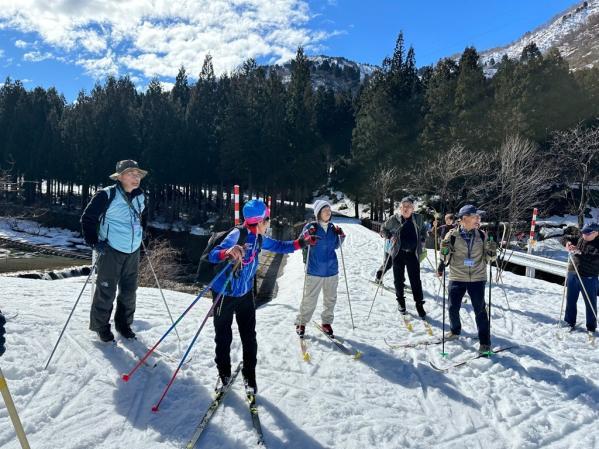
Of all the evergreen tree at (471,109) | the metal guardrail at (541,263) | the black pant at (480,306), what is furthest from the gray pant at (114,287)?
the evergreen tree at (471,109)

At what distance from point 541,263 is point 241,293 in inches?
478

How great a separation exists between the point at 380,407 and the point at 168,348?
2.62 metres

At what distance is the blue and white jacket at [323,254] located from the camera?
5.47m

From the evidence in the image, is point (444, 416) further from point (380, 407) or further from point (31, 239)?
point (31, 239)

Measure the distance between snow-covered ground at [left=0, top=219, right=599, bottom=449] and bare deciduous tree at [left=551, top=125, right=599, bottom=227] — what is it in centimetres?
2332

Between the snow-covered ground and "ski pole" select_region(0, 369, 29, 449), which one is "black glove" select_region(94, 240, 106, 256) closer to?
the snow-covered ground

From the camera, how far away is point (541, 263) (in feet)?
41.7

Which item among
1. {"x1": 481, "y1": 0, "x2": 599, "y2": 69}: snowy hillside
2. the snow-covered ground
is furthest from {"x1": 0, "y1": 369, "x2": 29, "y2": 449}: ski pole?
{"x1": 481, "y1": 0, "x2": 599, "y2": 69}: snowy hillside

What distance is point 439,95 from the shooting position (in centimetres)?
3412

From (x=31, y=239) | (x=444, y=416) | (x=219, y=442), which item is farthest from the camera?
(x=31, y=239)

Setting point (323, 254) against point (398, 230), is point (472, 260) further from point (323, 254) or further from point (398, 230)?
point (323, 254)

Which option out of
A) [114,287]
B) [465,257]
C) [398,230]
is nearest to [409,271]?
[398,230]

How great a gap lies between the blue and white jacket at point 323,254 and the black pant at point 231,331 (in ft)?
5.40

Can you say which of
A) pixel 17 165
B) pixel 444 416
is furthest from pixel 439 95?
pixel 17 165
